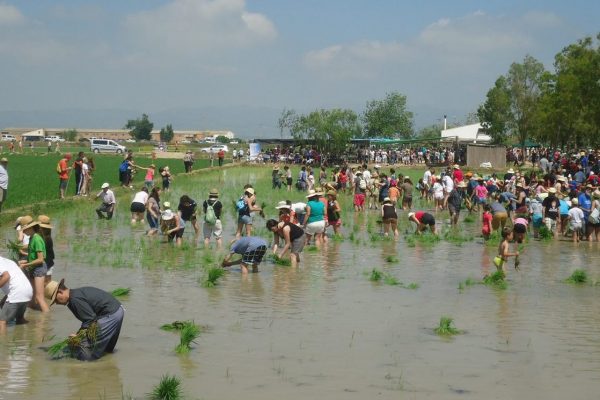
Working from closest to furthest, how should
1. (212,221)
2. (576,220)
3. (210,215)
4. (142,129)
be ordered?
(210,215) → (212,221) → (576,220) → (142,129)

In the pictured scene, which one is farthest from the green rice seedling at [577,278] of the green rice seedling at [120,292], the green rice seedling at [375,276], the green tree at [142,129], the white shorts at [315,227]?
the green tree at [142,129]

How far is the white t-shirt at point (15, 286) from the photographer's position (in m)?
10.8

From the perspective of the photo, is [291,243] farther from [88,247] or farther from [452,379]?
[452,379]

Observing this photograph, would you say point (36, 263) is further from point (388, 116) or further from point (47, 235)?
point (388, 116)

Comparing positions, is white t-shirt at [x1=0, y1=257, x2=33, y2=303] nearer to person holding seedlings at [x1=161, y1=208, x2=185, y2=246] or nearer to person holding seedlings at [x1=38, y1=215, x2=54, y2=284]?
person holding seedlings at [x1=38, y1=215, x2=54, y2=284]

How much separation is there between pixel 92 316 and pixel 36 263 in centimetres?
226

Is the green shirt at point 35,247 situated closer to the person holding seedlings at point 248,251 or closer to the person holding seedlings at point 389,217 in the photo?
the person holding seedlings at point 248,251

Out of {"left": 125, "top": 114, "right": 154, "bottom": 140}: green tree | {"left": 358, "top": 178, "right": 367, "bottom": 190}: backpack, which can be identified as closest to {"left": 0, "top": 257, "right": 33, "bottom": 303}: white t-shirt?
{"left": 358, "top": 178, "right": 367, "bottom": 190}: backpack

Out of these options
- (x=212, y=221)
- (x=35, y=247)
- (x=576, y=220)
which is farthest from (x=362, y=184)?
(x=35, y=247)

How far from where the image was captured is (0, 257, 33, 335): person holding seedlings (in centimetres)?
1084

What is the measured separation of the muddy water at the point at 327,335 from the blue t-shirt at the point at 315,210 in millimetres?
1676

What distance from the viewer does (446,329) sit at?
1139 centimetres

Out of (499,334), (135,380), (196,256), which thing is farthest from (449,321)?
(196,256)

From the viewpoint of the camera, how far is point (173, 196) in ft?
110
